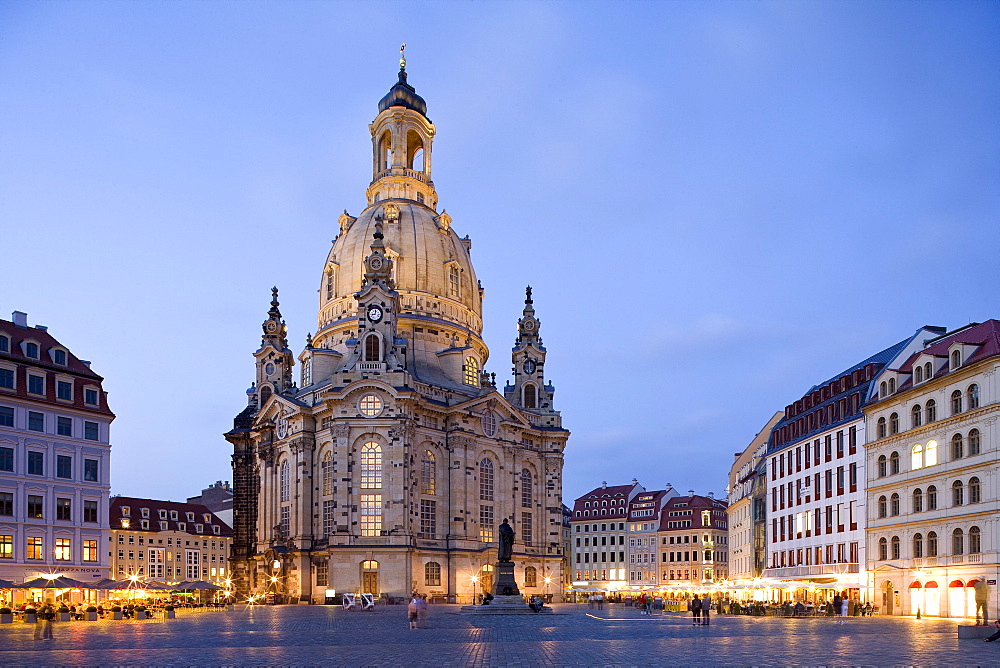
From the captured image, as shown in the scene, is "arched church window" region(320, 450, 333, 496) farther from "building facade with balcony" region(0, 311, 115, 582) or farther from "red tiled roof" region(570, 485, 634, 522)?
"red tiled roof" region(570, 485, 634, 522)

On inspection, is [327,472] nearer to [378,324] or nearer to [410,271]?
[378,324]

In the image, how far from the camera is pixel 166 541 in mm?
128000

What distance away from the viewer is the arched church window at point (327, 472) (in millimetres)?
94312

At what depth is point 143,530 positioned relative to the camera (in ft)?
409

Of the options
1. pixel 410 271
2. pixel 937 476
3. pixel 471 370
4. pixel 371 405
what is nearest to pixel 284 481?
pixel 371 405

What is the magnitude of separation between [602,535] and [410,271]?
7001 centimetres

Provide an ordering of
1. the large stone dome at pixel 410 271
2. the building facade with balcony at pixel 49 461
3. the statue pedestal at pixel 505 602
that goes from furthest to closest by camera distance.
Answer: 1. the large stone dome at pixel 410 271
2. the building facade with balcony at pixel 49 461
3. the statue pedestal at pixel 505 602

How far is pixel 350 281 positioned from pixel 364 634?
71.1m

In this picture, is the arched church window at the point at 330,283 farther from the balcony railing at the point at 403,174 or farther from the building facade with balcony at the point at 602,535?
the building facade with balcony at the point at 602,535

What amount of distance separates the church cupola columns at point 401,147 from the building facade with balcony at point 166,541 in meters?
47.5

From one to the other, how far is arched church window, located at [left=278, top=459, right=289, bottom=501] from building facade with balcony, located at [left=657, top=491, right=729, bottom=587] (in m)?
72.5

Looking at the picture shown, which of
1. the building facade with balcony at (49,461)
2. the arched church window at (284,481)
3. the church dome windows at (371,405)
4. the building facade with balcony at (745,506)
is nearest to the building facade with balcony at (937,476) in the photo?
the building facade with balcony at (745,506)

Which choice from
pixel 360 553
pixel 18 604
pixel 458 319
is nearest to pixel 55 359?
pixel 18 604

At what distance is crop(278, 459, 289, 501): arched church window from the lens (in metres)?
101
